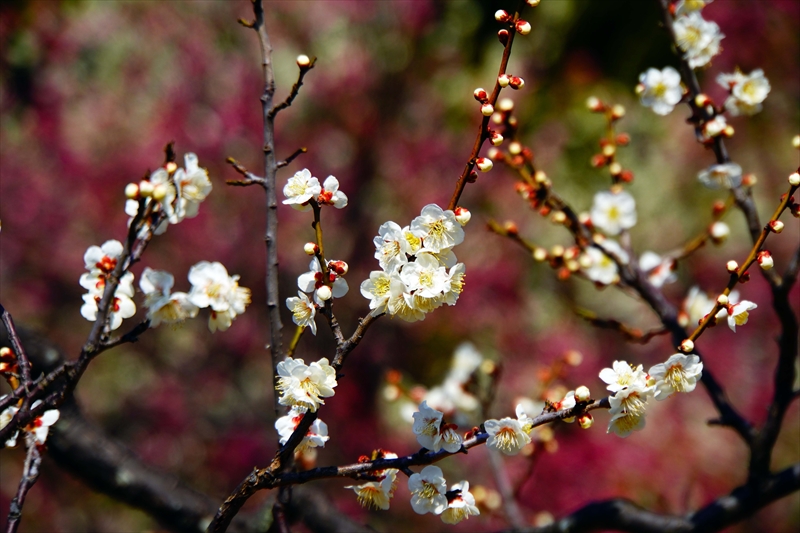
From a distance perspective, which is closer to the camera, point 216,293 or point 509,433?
point 509,433

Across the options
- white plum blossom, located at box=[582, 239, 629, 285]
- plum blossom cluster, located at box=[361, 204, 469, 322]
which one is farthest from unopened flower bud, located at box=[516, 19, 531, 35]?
white plum blossom, located at box=[582, 239, 629, 285]

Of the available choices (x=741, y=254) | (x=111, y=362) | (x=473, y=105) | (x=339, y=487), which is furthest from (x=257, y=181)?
(x=741, y=254)

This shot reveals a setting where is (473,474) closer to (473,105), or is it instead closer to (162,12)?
(473,105)

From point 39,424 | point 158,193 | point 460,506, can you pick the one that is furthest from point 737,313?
point 39,424

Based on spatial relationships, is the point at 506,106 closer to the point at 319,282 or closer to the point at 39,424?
the point at 319,282

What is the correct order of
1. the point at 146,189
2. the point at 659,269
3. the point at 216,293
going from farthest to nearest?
the point at 659,269
the point at 216,293
the point at 146,189

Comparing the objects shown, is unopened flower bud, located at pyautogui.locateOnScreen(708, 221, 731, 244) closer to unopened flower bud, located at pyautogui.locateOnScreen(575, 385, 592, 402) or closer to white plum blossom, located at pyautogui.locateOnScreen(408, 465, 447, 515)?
unopened flower bud, located at pyautogui.locateOnScreen(575, 385, 592, 402)
